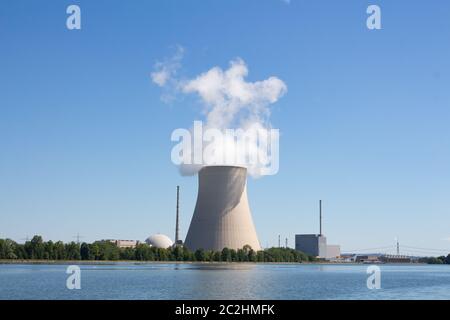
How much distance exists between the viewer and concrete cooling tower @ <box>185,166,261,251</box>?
65.8 m

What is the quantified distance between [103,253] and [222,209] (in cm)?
1836

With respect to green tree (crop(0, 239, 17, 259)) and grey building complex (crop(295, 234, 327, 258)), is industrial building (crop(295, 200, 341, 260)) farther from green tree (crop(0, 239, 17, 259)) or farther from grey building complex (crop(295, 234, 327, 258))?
green tree (crop(0, 239, 17, 259))

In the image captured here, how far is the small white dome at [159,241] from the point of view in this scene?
11512 cm

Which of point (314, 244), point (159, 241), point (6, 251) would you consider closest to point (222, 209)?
point (6, 251)

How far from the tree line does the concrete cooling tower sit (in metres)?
1.90

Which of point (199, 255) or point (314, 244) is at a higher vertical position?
point (199, 255)

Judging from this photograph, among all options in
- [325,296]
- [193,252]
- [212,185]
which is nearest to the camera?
[325,296]

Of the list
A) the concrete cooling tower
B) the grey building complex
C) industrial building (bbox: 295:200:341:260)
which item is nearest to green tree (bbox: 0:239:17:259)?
the concrete cooling tower

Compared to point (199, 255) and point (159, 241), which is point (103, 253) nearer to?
point (199, 255)

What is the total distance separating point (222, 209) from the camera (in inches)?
2635
